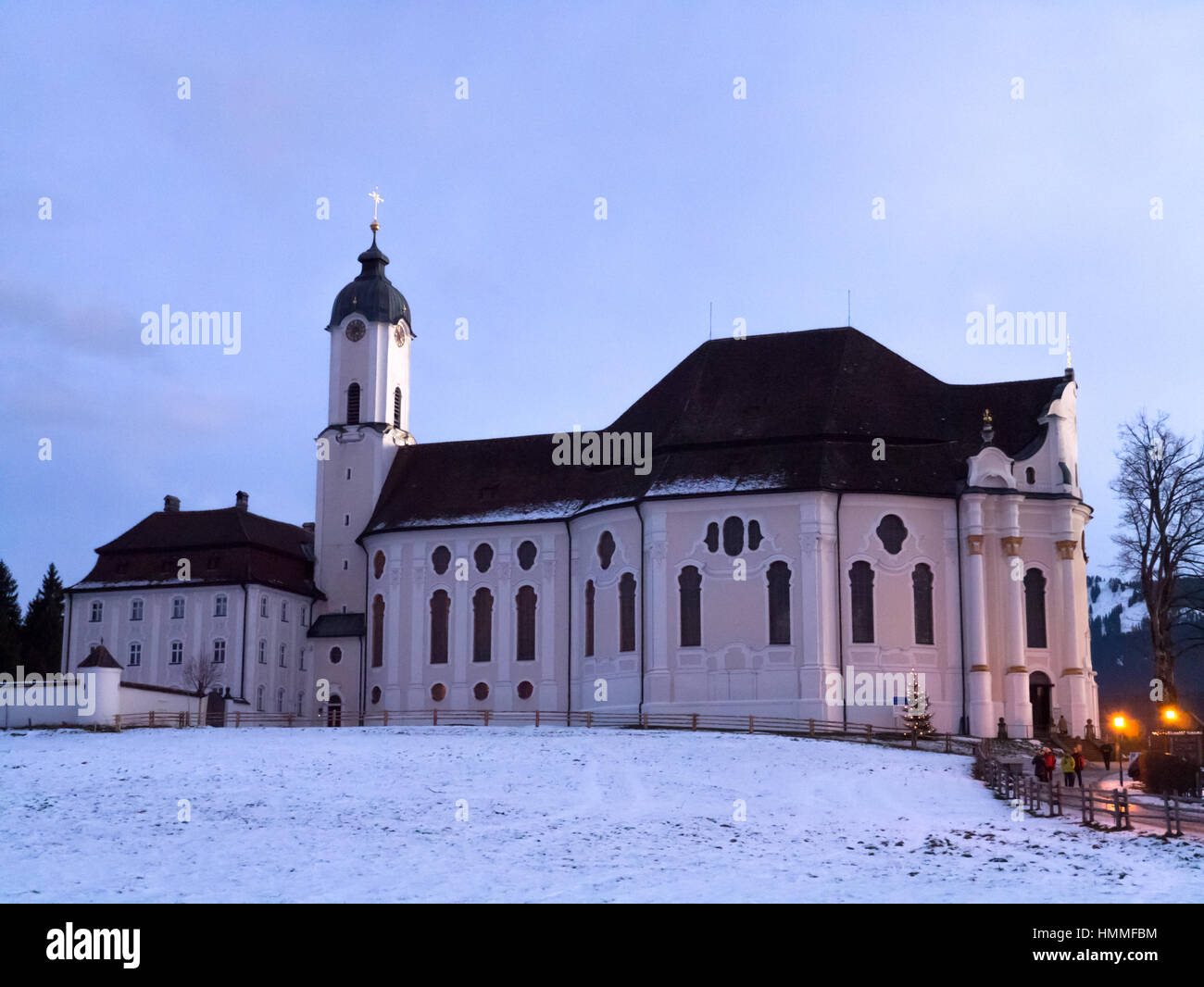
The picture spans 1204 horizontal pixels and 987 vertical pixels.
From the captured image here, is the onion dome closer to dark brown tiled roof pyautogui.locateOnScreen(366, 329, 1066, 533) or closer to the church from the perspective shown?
the church

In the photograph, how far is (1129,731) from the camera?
169 feet

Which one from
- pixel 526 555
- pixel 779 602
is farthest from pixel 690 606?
pixel 526 555

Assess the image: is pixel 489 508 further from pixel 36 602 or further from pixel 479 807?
pixel 36 602

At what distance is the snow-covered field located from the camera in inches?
964

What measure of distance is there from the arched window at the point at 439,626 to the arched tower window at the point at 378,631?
2484 mm

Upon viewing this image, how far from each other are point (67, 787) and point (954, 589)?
30.5 m

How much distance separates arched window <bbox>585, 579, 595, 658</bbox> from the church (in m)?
0.12

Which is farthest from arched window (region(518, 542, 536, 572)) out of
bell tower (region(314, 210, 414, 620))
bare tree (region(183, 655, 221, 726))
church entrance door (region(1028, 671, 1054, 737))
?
church entrance door (region(1028, 671, 1054, 737))

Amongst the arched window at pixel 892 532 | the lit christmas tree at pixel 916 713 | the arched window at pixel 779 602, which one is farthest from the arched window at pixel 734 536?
the lit christmas tree at pixel 916 713

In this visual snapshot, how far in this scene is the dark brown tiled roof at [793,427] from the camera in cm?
5312

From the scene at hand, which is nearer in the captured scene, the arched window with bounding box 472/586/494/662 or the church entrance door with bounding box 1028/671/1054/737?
the church entrance door with bounding box 1028/671/1054/737

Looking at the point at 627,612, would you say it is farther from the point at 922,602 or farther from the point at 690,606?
the point at 922,602

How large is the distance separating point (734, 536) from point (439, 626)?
14575 mm

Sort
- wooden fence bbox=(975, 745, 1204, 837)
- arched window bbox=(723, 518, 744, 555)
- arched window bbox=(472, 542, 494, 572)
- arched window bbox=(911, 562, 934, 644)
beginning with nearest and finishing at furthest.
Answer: wooden fence bbox=(975, 745, 1204, 837) < arched window bbox=(911, 562, 934, 644) < arched window bbox=(723, 518, 744, 555) < arched window bbox=(472, 542, 494, 572)
